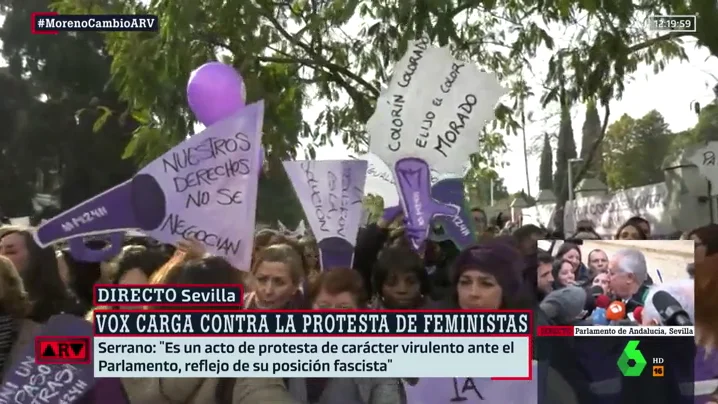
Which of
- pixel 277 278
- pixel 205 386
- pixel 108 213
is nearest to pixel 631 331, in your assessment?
pixel 277 278

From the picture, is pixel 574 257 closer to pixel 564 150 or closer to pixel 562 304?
pixel 562 304

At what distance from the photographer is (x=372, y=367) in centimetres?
252

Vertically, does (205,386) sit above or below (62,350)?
below

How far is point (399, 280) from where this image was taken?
2602 mm

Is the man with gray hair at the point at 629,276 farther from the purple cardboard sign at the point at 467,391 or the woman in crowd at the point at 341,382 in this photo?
the woman in crowd at the point at 341,382

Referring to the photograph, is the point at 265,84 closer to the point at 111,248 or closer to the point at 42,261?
the point at 111,248

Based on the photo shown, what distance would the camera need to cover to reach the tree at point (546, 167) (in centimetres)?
261

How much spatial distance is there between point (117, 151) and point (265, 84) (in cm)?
55

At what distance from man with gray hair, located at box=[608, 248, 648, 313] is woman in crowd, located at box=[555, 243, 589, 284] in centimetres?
10

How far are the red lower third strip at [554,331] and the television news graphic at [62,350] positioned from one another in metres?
1.54

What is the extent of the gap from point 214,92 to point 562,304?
138 centimetres

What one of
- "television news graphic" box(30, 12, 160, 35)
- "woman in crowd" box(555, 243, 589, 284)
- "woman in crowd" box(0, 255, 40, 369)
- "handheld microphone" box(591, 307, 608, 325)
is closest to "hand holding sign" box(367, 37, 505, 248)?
"woman in crowd" box(555, 243, 589, 284)

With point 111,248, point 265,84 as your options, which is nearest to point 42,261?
point 111,248
